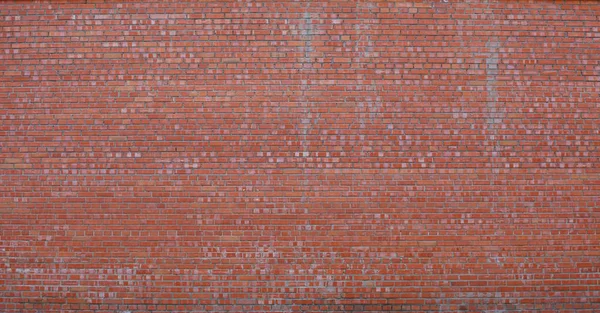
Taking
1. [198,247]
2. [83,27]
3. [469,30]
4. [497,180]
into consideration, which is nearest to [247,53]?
[83,27]

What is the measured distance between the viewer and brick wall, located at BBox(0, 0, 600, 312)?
222 inches

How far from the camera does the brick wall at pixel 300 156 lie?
5641mm

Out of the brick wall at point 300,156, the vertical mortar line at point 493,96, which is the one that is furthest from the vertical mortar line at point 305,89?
the vertical mortar line at point 493,96

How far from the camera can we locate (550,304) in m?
5.64

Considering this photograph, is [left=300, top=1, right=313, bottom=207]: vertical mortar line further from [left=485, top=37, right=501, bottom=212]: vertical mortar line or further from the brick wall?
[left=485, top=37, right=501, bottom=212]: vertical mortar line

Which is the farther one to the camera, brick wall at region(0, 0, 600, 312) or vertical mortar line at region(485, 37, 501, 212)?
vertical mortar line at region(485, 37, 501, 212)

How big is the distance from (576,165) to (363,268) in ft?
10.2

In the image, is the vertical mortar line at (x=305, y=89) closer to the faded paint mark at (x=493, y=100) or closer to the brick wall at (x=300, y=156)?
the brick wall at (x=300, y=156)

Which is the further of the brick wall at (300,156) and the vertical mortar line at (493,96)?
the vertical mortar line at (493,96)

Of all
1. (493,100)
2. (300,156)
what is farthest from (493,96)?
(300,156)

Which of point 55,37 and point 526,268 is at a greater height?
point 55,37

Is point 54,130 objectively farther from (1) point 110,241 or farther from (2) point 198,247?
(2) point 198,247

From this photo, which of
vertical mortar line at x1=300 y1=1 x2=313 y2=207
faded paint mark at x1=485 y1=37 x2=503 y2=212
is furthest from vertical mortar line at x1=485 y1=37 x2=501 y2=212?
vertical mortar line at x1=300 y1=1 x2=313 y2=207

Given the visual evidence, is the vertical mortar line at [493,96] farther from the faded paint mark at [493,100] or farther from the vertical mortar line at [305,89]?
the vertical mortar line at [305,89]
